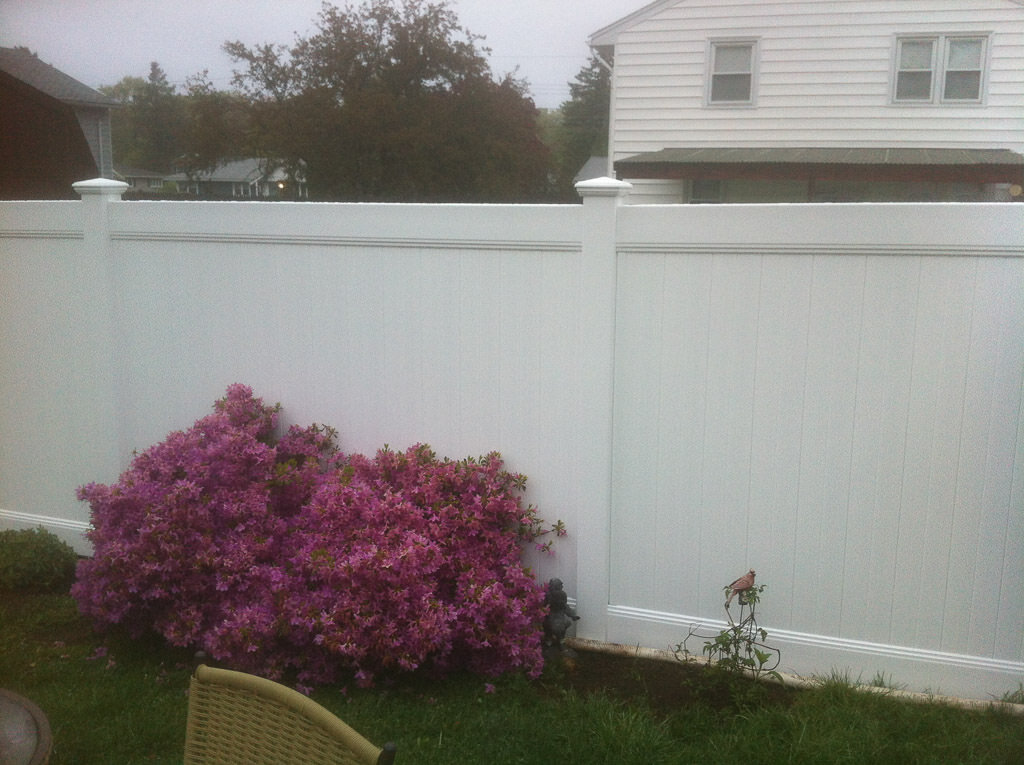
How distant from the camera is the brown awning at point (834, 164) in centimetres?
648

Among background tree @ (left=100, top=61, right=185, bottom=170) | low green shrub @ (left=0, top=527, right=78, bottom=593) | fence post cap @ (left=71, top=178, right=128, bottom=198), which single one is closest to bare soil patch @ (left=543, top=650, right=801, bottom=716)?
low green shrub @ (left=0, top=527, right=78, bottom=593)

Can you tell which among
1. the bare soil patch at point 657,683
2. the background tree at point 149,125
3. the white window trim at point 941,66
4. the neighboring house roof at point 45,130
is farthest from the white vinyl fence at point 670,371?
the white window trim at point 941,66

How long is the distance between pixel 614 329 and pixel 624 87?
4.56m

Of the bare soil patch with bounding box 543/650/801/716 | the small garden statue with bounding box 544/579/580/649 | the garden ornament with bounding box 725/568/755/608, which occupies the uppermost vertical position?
the garden ornament with bounding box 725/568/755/608

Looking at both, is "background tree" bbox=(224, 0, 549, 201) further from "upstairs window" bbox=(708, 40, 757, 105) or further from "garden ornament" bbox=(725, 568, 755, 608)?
"garden ornament" bbox=(725, 568, 755, 608)

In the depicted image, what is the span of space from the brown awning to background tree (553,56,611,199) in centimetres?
28

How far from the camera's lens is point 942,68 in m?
6.52

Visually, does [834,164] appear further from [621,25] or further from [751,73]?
[621,25]

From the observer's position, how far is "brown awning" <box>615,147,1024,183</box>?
6.48m

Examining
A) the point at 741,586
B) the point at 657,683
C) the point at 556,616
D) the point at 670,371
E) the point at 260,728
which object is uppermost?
the point at 670,371

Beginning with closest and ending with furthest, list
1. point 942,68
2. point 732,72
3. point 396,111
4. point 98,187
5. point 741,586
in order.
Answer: point 741,586 → point 98,187 → point 396,111 → point 942,68 → point 732,72

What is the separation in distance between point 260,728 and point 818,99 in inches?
267

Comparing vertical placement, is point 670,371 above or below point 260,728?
above

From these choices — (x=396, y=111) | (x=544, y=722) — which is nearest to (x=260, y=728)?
(x=544, y=722)
